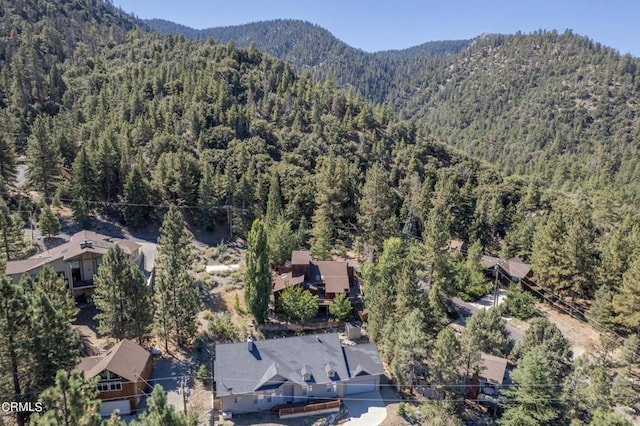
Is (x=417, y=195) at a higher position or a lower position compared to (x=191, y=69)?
lower

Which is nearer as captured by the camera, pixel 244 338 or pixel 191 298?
pixel 191 298

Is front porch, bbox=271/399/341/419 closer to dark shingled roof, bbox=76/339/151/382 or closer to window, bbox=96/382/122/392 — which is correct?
dark shingled roof, bbox=76/339/151/382

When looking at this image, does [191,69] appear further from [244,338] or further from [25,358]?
[25,358]

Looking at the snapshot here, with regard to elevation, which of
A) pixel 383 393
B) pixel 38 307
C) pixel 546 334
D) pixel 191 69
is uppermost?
pixel 191 69

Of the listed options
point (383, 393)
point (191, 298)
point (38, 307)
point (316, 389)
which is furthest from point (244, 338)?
point (38, 307)

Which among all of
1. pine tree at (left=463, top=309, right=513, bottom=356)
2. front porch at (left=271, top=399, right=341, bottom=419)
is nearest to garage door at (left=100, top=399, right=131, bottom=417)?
front porch at (left=271, top=399, right=341, bottom=419)

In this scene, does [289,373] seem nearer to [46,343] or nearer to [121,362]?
[121,362]
